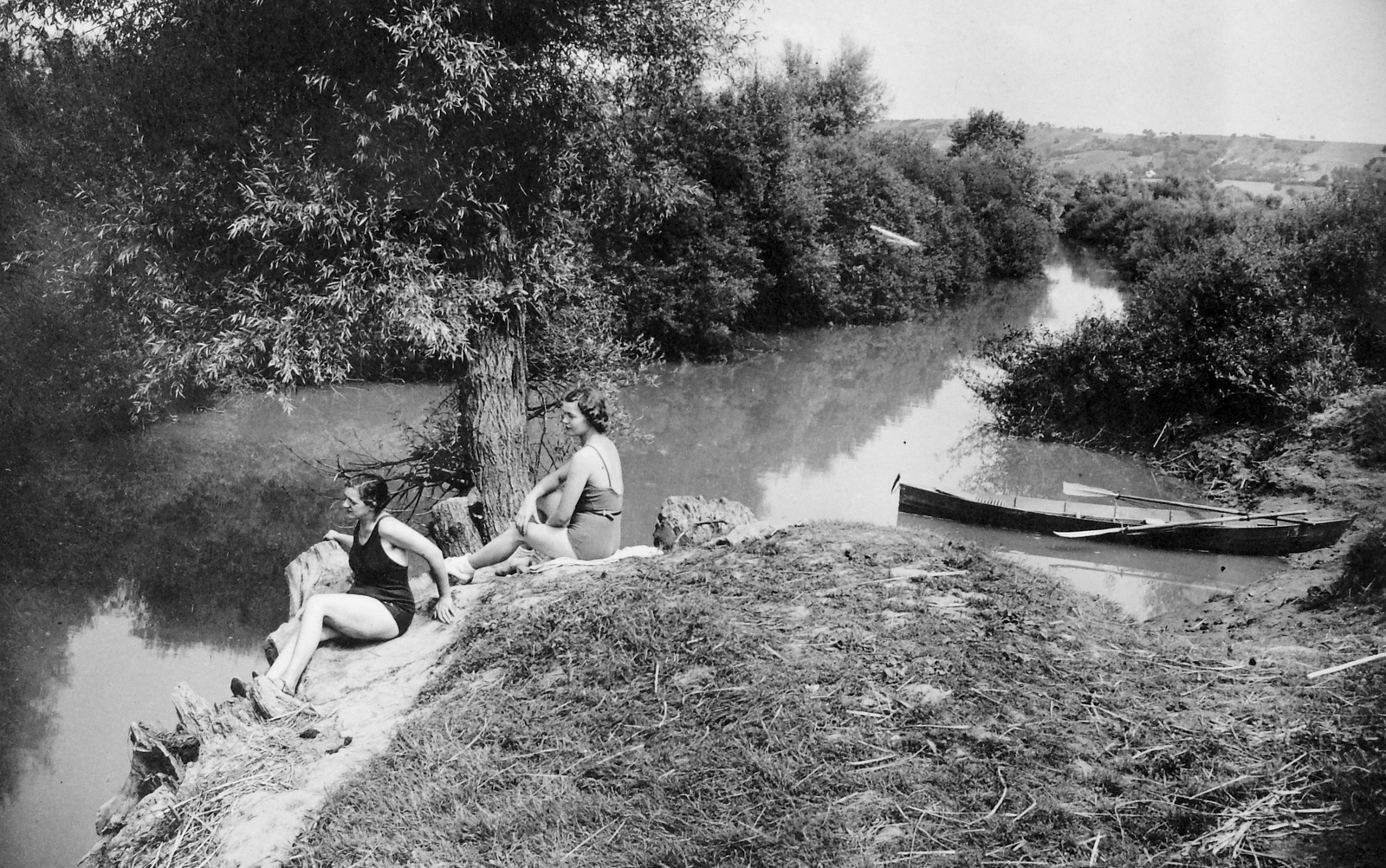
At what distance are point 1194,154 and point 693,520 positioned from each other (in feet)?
46.9

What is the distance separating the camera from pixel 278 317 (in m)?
10.1

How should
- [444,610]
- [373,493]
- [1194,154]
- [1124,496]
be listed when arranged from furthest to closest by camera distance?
[1194,154], [1124,496], [444,610], [373,493]

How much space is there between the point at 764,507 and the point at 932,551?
7786 millimetres

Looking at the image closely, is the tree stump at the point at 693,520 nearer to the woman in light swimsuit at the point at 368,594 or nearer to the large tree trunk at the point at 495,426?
the large tree trunk at the point at 495,426

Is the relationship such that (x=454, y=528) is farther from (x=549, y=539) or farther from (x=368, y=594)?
(x=368, y=594)

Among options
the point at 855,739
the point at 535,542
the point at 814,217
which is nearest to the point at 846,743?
the point at 855,739

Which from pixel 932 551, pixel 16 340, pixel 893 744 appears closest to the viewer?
pixel 893 744

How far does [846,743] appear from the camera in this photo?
4691 millimetres

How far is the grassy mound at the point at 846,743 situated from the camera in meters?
4.08

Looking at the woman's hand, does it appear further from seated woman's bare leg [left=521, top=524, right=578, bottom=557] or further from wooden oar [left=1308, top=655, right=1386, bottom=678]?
wooden oar [left=1308, top=655, right=1386, bottom=678]

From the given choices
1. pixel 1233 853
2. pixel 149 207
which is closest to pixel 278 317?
pixel 149 207

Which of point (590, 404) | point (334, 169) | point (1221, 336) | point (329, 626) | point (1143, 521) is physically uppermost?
point (334, 169)

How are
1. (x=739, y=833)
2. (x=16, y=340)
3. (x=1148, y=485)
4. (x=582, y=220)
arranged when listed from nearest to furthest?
(x=739, y=833)
(x=16, y=340)
(x=582, y=220)
(x=1148, y=485)

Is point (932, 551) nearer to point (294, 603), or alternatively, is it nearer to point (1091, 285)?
point (294, 603)
